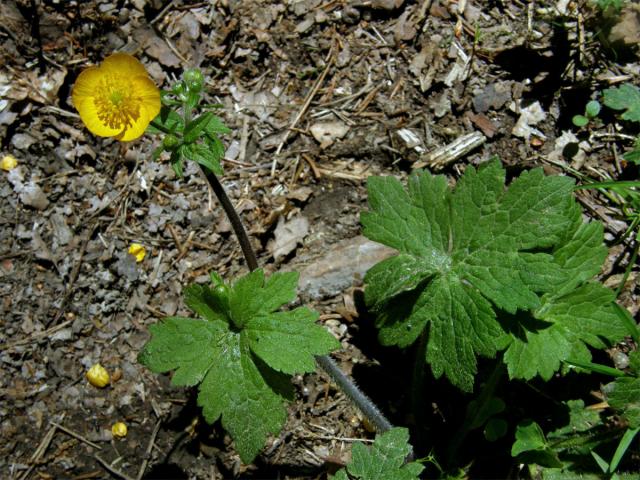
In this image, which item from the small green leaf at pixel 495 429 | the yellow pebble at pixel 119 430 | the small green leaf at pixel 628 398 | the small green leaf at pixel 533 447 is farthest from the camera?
the yellow pebble at pixel 119 430

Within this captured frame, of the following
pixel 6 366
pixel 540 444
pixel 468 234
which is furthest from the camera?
pixel 6 366

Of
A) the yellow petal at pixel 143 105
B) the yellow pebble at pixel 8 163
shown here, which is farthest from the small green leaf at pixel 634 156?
the yellow pebble at pixel 8 163

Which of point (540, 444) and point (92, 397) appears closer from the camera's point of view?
point (540, 444)

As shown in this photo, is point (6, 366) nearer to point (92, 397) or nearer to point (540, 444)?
point (92, 397)

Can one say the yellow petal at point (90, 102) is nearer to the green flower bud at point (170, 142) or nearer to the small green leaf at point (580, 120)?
the green flower bud at point (170, 142)

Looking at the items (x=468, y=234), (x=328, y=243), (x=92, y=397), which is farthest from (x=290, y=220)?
(x=92, y=397)

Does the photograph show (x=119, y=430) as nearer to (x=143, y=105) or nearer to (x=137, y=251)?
(x=137, y=251)

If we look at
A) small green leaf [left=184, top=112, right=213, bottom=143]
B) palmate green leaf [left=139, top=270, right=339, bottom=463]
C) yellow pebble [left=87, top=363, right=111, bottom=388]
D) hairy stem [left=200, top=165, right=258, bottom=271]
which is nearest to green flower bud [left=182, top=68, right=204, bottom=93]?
small green leaf [left=184, top=112, right=213, bottom=143]

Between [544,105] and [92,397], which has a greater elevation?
[544,105]
